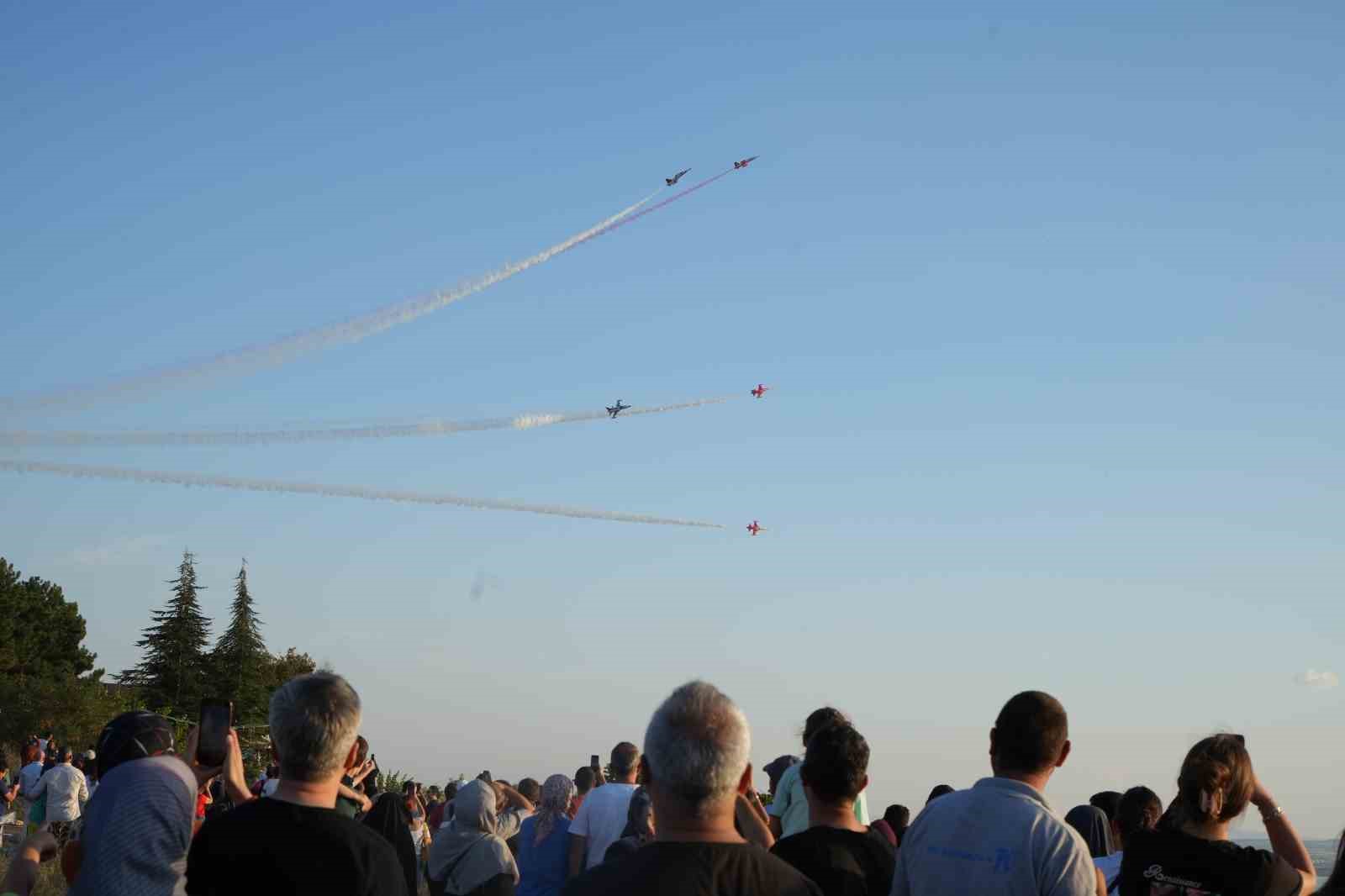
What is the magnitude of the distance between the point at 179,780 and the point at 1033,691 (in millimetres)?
3910

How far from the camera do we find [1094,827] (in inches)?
406

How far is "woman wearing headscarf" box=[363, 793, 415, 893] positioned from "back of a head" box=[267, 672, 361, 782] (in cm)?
401

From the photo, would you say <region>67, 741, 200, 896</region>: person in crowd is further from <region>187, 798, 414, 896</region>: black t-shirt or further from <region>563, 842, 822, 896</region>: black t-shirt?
<region>563, 842, 822, 896</region>: black t-shirt

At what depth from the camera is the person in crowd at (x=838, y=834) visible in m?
6.80

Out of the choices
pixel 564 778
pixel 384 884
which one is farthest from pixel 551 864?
pixel 384 884

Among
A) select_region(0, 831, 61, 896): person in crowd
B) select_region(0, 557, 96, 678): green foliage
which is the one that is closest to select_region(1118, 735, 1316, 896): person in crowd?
select_region(0, 831, 61, 896): person in crowd

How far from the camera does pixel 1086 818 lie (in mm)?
10312

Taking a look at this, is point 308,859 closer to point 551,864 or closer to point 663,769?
point 663,769

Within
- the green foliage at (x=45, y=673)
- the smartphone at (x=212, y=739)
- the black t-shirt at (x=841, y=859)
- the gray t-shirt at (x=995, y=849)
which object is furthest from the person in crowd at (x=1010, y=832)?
the green foliage at (x=45, y=673)

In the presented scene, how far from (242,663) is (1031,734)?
8292 centimetres

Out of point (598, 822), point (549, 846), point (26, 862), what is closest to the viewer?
point (26, 862)

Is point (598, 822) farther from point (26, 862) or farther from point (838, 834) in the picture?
point (26, 862)

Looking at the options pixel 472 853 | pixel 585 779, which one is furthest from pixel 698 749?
pixel 585 779

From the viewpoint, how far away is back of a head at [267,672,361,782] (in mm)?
5910
